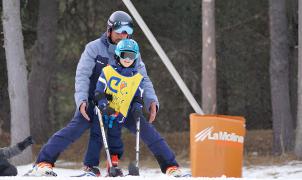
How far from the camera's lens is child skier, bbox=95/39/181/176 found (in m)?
6.87

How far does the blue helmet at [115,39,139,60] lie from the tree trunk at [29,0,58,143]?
11749mm

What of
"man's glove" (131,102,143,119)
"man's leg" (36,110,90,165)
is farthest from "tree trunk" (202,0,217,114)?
"man's leg" (36,110,90,165)

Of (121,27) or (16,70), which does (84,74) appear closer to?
(121,27)

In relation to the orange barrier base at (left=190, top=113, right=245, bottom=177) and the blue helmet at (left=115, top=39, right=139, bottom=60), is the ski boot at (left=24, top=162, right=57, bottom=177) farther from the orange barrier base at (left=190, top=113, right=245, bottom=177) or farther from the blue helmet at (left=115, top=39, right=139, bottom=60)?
the orange barrier base at (left=190, top=113, right=245, bottom=177)

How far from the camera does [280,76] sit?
16.1 m

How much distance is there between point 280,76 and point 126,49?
31.9 feet

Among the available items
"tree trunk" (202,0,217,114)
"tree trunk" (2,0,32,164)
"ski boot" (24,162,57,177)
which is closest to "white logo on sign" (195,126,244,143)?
"ski boot" (24,162,57,177)

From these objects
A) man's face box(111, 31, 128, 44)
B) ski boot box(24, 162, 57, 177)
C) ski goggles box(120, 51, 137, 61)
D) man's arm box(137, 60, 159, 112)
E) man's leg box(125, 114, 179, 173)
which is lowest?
ski boot box(24, 162, 57, 177)

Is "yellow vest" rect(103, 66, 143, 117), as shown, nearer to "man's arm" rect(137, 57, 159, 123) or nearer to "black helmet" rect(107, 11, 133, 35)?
"man's arm" rect(137, 57, 159, 123)

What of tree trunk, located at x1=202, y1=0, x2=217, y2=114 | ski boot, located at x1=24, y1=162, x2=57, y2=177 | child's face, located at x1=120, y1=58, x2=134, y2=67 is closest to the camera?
ski boot, located at x1=24, y1=162, x2=57, y2=177

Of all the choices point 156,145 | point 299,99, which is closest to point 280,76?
point 299,99

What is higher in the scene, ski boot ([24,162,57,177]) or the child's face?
the child's face

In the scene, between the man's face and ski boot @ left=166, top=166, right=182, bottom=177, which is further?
the man's face

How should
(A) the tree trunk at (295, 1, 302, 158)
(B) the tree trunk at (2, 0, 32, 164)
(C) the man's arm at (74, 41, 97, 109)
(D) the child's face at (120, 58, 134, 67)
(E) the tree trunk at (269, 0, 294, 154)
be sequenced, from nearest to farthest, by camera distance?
(D) the child's face at (120, 58, 134, 67), (C) the man's arm at (74, 41, 97, 109), (A) the tree trunk at (295, 1, 302, 158), (B) the tree trunk at (2, 0, 32, 164), (E) the tree trunk at (269, 0, 294, 154)
